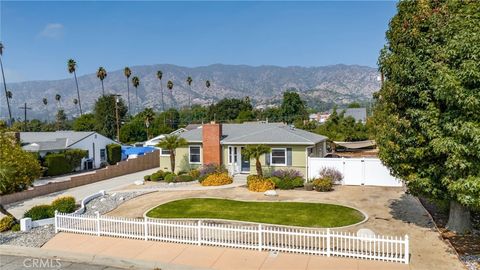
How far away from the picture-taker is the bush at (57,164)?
36094 mm

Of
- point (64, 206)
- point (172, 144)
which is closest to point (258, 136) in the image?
point (172, 144)

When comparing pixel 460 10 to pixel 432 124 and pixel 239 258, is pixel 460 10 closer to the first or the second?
pixel 432 124

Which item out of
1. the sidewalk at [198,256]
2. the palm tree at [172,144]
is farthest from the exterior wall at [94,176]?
the sidewalk at [198,256]

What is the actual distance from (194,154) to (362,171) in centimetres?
1433

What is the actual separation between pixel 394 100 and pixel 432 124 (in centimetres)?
203

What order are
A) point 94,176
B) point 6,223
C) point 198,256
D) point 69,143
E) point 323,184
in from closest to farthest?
point 198,256 → point 6,223 → point 323,184 → point 94,176 → point 69,143

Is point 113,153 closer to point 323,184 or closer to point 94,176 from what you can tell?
point 94,176

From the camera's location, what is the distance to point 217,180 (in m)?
27.3

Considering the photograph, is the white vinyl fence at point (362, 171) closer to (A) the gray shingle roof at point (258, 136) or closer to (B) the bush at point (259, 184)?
(A) the gray shingle roof at point (258, 136)

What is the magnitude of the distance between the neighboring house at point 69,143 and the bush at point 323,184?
90.2 ft

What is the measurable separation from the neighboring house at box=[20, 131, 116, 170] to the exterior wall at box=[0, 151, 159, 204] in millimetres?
6243

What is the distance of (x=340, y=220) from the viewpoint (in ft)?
55.5

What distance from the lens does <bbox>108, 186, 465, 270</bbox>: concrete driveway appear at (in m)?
12.4

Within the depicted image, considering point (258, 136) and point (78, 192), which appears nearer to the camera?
point (78, 192)
